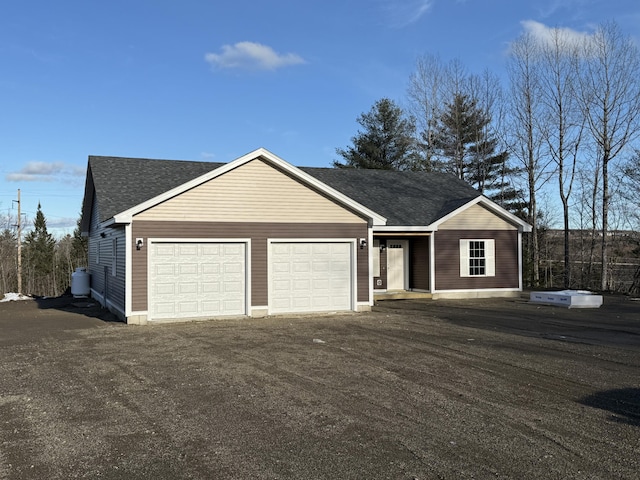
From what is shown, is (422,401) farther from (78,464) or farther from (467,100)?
(467,100)

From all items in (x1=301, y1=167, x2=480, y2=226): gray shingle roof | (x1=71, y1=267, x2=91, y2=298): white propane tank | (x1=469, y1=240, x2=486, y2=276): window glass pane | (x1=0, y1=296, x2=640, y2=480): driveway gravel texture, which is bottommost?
(x1=0, y1=296, x2=640, y2=480): driveway gravel texture

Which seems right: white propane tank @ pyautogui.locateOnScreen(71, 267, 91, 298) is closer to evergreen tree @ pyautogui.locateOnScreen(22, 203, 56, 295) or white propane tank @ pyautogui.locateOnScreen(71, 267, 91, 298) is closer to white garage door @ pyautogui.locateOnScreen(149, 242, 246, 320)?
white garage door @ pyautogui.locateOnScreen(149, 242, 246, 320)

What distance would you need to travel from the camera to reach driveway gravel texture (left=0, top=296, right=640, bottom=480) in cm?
446

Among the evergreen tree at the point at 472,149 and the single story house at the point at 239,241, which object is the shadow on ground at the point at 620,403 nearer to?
the single story house at the point at 239,241

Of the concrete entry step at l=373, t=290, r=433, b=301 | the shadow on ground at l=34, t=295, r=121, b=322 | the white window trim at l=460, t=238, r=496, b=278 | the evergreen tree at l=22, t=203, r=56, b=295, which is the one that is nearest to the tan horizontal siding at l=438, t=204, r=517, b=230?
the white window trim at l=460, t=238, r=496, b=278

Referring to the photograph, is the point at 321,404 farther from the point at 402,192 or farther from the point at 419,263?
the point at 402,192

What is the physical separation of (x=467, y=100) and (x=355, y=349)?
31.4 meters

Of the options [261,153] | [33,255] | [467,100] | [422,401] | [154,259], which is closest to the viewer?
[422,401]

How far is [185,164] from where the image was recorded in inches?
796

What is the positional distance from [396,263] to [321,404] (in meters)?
14.9

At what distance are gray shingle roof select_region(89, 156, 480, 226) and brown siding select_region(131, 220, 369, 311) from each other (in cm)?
238

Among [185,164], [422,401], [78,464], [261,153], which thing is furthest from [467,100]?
[78,464]

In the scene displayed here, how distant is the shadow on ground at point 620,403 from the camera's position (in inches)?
223

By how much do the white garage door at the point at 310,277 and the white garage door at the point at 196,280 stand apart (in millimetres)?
983
